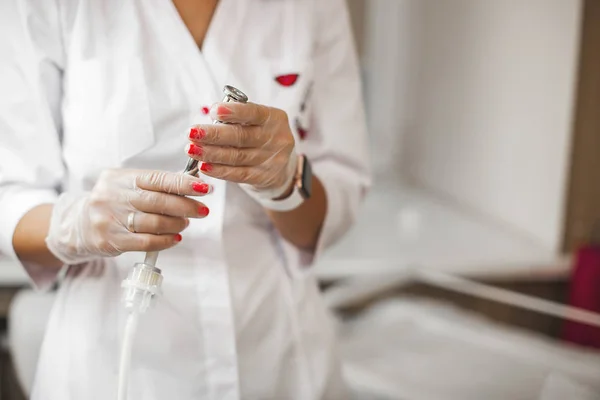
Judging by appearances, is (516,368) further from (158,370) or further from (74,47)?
(74,47)

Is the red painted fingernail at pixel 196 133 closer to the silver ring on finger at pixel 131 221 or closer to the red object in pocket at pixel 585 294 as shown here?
the silver ring on finger at pixel 131 221

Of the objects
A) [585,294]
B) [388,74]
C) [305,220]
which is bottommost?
[585,294]

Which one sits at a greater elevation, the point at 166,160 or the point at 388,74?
the point at 166,160

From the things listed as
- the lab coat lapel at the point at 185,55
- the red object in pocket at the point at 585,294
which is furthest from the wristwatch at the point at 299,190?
the red object in pocket at the point at 585,294

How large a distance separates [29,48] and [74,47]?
0.04m

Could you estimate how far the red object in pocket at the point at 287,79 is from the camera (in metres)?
0.66

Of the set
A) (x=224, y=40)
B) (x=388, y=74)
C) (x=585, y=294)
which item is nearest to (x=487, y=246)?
(x=585, y=294)

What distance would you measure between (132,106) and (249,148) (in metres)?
0.12

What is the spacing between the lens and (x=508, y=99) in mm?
1552

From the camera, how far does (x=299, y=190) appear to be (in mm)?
650

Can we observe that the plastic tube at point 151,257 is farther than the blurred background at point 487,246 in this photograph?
No

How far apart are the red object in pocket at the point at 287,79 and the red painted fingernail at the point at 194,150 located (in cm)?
17

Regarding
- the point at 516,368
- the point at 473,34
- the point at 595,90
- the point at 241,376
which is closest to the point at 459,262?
the point at 516,368

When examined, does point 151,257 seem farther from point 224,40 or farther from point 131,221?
point 224,40
